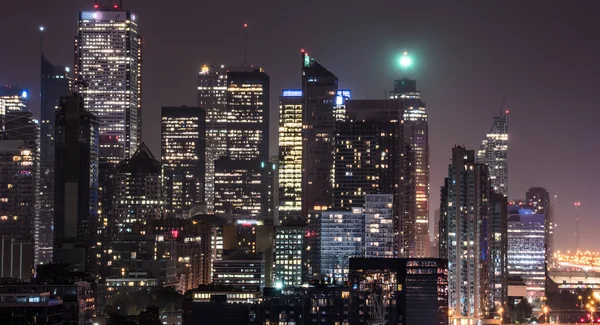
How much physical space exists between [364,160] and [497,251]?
2198 centimetres

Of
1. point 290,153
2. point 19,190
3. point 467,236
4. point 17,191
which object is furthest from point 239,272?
point 290,153

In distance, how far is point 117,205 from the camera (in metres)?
121

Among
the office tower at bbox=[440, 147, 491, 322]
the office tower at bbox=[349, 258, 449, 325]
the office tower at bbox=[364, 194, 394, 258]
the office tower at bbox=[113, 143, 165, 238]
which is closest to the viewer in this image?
the office tower at bbox=[349, 258, 449, 325]

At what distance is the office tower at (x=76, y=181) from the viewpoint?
107375 millimetres

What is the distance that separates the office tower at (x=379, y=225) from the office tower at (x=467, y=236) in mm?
6032

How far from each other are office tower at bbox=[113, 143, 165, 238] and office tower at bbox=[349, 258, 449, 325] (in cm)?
4123

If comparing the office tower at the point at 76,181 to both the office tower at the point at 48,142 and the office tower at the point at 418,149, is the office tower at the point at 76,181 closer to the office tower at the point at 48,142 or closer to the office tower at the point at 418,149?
the office tower at the point at 48,142

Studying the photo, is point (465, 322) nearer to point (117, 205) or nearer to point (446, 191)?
point (446, 191)

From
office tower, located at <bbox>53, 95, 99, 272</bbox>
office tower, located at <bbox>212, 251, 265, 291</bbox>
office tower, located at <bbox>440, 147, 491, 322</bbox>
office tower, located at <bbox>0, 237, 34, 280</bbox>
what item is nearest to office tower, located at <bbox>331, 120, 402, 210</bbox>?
office tower, located at <bbox>440, 147, 491, 322</bbox>

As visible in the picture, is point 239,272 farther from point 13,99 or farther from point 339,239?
point 13,99

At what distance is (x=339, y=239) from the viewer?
112562mm

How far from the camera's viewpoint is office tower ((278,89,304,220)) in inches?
5069

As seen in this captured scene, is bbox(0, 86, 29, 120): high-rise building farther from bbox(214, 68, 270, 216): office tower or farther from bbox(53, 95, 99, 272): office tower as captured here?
bbox(214, 68, 270, 216): office tower

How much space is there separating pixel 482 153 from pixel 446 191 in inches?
1841
